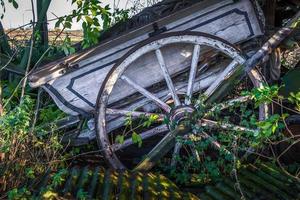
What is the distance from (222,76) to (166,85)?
0.65m

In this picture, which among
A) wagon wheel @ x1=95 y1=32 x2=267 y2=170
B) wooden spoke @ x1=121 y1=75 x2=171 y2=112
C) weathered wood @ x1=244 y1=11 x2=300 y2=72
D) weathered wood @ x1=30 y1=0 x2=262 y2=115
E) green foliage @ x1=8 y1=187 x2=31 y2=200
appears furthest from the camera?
wooden spoke @ x1=121 y1=75 x2=171 y2=112

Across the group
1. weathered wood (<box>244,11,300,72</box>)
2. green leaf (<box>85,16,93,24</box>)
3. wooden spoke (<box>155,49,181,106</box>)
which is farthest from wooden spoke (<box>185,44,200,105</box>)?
green leaf (<box>85,16,93,24</box>)

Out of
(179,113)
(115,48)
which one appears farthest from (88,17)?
(179,113)

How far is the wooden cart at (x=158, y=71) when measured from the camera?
4.39m

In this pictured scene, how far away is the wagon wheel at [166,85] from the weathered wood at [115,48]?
18 centimetres

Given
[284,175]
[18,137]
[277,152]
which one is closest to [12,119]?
[18,137]

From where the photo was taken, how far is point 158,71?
4.66 m

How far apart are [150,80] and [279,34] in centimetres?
146

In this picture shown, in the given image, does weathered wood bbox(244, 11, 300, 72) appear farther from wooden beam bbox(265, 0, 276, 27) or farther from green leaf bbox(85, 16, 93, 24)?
green leaf bbox(85, 16, 93, 24)

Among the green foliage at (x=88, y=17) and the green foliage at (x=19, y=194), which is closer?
the green foliage at (x=19, y=194)

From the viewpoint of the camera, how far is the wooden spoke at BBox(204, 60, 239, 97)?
14.6 feet

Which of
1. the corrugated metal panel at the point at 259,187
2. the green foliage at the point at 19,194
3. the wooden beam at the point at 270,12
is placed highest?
the wooden beam at the point at 270,12

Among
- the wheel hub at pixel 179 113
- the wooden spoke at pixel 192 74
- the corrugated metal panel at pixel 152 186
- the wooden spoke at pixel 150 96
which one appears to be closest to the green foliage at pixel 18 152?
the corrugated metal panel at pixel 152 186

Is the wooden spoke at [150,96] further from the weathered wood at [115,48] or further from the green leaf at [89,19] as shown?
the green leaf at [89,19]
